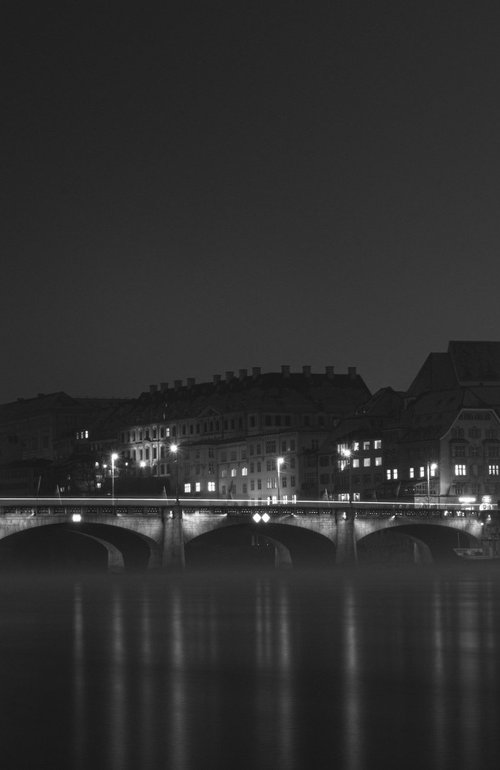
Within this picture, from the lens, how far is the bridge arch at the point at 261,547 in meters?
139

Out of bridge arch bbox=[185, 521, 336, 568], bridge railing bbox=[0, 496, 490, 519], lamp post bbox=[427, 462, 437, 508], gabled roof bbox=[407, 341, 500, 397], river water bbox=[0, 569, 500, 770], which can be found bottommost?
river water bbox=[0, 569, 500, 770]

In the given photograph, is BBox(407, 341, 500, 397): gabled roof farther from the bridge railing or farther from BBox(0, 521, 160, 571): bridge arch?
BBox(0, 521, 160, 571): bridge arch

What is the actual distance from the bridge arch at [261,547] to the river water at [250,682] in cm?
4055

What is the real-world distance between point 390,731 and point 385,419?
15461 cm

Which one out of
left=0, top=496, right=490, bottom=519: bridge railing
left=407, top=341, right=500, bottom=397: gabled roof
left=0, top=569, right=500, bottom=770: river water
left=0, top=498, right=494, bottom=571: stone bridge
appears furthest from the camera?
left=407, top=341, right=500, bottom=397: gabled roof

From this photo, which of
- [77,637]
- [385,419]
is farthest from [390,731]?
[385,419]

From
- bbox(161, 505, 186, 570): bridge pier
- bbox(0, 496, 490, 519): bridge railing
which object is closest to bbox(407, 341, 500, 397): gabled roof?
bbox(0, 496, 490, 519): bridge railing

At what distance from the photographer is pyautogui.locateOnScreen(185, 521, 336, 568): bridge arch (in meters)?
139

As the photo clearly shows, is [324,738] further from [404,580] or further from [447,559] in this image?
[447,559]

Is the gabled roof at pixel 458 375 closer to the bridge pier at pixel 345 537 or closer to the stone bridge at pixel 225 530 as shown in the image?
the stone bridge at pixel 225 530

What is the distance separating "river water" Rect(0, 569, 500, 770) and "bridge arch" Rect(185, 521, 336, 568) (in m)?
40.5

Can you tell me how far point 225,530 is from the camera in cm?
14400

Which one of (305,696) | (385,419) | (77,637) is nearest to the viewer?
(305,696)

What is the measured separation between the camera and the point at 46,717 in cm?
4809
